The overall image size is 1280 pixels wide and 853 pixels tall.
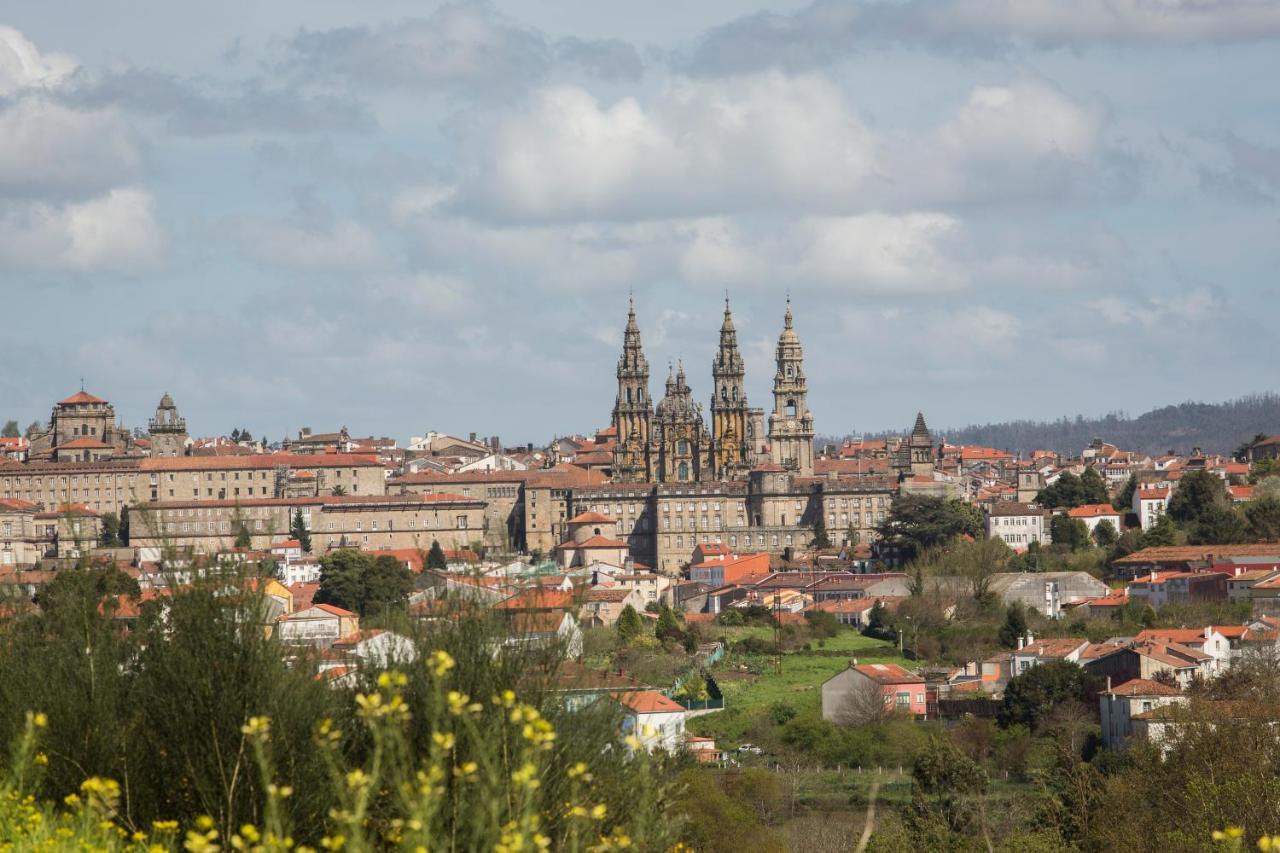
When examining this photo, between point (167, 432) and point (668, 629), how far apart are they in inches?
1980

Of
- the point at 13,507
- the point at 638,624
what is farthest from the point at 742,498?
the point at 638,624

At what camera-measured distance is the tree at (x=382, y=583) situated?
6222cm

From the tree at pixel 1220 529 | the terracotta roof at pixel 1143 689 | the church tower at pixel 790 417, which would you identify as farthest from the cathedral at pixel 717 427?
the terracotta roof at pixel 1143 689

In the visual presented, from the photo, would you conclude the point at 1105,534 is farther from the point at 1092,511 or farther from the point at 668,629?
the point at 668,629

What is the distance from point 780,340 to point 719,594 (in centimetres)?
3388

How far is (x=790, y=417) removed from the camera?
105 meters

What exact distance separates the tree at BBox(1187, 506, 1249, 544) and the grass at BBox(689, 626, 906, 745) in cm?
1371

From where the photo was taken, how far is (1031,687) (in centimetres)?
4747

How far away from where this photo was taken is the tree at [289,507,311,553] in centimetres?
9231

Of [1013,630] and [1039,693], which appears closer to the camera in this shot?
[1039,693]

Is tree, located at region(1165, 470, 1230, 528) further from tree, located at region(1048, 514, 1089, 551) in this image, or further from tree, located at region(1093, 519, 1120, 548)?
tree, located at region(1048, 514, 1089, 551)

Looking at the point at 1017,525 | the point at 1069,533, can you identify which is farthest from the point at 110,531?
the point at 1069,533

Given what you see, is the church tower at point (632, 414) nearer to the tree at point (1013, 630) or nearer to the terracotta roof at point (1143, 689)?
the tree at point (1013, 630)

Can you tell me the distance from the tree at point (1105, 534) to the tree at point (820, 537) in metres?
13.1
